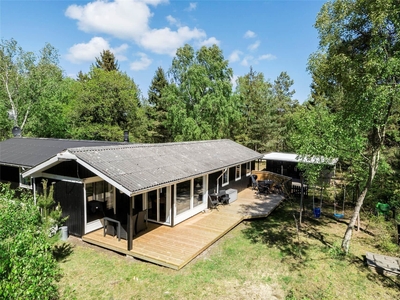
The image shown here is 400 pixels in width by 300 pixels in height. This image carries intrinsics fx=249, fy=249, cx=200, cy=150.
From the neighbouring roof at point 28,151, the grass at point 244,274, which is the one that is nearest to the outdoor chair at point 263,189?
the grass at point 244,274

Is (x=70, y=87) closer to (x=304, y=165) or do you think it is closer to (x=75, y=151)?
(x=75, y=151)

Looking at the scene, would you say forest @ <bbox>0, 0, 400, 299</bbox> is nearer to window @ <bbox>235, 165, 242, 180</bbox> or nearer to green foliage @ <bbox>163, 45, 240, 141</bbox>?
green foliage @ <bbox>163, 45, 240, 141</bbox>

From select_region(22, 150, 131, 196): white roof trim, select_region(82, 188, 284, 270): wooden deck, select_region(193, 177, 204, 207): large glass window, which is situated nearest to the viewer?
select_region(22, 150, 131, 196): white roof trim

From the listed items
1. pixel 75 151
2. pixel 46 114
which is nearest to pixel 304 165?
pixel 75 151

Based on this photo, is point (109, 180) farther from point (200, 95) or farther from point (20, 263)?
point (200, 95)

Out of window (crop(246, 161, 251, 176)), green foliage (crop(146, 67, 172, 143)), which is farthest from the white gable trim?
green foliage (crop(146, 67, 172, 143))

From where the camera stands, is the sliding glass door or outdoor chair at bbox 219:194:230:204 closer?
the sliding glass door

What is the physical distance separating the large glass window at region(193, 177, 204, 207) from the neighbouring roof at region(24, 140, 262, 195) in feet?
2.58

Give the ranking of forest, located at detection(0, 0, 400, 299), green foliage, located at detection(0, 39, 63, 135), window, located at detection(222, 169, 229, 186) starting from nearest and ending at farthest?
forest, located at detection(0, 0, 400, 299) → window, located at detection(222, 169, 229, 186) → green foliage, located at detection(0, 39, 63, 135)

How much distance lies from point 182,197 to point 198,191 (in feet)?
3.98

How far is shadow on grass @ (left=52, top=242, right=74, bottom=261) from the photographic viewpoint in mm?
7698

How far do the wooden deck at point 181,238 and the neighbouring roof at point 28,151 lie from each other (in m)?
5.81

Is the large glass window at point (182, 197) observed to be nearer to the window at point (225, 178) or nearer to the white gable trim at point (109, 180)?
the white gable trim at point (109, 180)

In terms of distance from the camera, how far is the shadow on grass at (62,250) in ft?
25.3
